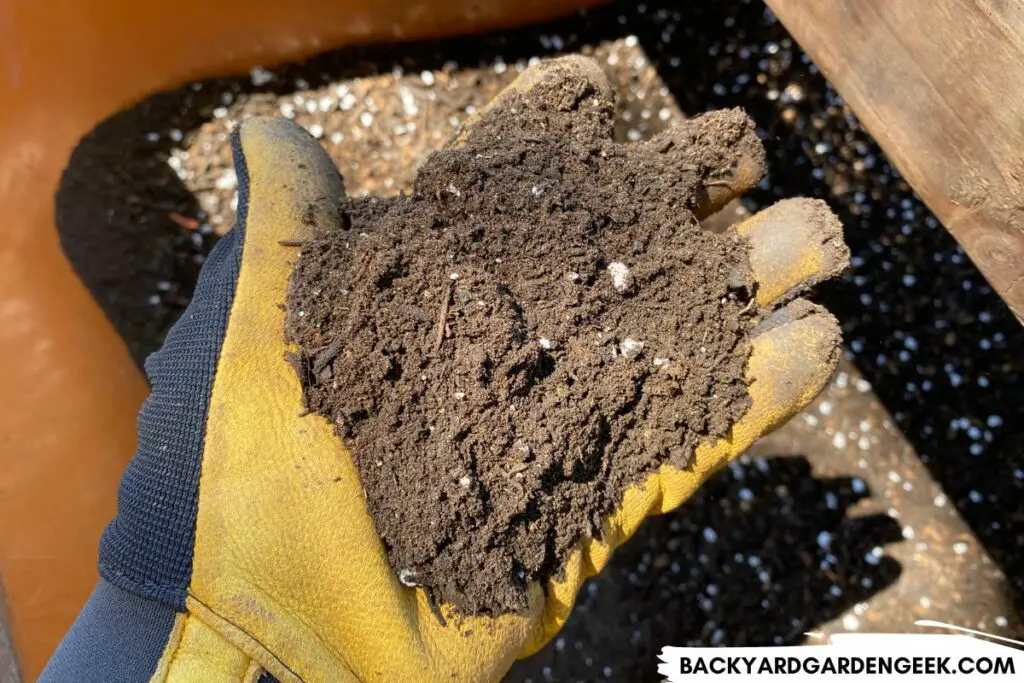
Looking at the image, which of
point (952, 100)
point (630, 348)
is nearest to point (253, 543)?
point (630, 348)

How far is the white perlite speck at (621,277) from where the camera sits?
3.12ft

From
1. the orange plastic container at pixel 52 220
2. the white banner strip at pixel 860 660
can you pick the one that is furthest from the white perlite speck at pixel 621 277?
the orange plastic container at pixel 52 220

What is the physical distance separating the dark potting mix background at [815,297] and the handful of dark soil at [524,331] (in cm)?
68

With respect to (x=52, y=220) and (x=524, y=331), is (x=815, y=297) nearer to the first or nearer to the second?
(x=524, y=331)

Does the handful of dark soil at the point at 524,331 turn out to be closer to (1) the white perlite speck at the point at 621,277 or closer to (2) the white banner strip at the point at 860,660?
(1) the white perlite speck at the point at 621,277

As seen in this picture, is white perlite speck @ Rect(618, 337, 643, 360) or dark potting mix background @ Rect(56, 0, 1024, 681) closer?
white perlite speck @ Rect(618, 337, 643, 360)

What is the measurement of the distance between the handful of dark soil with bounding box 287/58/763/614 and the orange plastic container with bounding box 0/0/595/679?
78 centimetres

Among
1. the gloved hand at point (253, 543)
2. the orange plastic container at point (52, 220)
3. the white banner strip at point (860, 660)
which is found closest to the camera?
the gloved hand at point (253, 543)

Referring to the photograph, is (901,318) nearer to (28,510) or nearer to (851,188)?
(851,188)

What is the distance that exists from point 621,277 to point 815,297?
86 cm

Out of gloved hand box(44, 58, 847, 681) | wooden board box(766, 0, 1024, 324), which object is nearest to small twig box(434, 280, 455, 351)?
gloved hand box(44, 58, 847, 681)

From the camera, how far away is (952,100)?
867 mm

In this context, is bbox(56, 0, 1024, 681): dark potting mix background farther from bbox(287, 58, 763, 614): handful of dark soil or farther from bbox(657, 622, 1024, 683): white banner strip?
bbox(287, 58, 763, 614): handful of dark soil

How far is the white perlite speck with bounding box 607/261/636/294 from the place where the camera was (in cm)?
95
